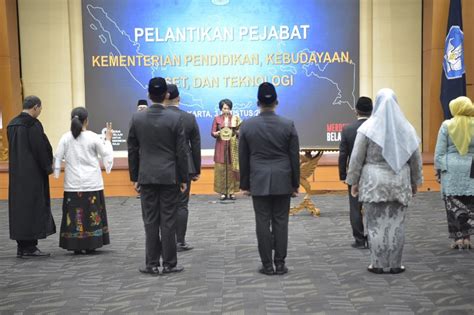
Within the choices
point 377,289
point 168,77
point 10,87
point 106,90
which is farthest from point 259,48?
point 377,289

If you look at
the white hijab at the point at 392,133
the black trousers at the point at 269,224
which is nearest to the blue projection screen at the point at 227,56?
the black trousers at the point at 269,224

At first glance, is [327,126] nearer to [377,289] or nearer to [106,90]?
[106,90]

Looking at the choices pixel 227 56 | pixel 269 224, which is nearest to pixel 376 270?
pixel 269 224

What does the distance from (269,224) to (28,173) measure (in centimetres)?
232

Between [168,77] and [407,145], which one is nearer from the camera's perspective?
[407,145]

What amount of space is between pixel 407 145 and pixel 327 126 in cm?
748

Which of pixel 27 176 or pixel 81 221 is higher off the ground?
pixel 27 176

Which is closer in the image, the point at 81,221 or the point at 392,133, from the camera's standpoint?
the point at 392,133

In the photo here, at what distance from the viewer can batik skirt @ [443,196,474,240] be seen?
618 centimetres

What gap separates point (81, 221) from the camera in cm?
617

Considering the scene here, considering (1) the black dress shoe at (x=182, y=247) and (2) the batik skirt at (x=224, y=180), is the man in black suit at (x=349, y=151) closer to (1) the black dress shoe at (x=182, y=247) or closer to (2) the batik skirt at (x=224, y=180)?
(1) the black dress shoe at (x=182, y=247)

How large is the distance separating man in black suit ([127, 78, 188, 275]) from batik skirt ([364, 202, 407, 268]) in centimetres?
152

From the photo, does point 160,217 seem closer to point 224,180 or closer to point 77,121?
point 77,121

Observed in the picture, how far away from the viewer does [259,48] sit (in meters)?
12.5
